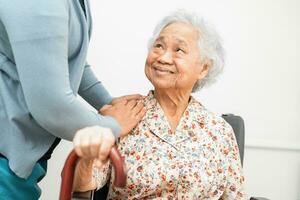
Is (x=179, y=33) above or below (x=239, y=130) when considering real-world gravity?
above

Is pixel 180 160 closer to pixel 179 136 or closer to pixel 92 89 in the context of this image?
pixel 179 136

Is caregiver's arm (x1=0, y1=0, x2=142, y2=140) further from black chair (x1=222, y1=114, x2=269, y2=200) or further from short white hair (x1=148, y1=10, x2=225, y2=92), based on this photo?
black chair (x1=222, y1=114, x2=269, y2=200)

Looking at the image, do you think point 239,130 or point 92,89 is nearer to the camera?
point 92,89

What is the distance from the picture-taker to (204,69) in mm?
1483

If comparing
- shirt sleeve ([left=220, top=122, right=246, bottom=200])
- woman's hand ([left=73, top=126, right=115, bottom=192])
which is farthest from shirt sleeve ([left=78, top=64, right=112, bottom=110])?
woman's hand ([left=73, top=126, right=115, bottom=192])

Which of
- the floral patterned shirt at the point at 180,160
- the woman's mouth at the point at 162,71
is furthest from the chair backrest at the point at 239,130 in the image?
the woman's mouth at the point at 162,71

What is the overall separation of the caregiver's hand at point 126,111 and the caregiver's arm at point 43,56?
0.36m

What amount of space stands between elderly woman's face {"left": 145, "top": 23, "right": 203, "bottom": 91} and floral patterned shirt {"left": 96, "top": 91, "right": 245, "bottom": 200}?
0.13 meters

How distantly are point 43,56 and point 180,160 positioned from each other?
2.18 feet

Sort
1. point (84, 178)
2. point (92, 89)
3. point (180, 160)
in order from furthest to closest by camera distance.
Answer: point (92, 89) < point (180, 160) < point (84, 178)

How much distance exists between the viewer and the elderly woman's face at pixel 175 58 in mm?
1393

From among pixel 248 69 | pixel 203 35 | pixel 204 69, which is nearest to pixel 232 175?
pixel 204 69

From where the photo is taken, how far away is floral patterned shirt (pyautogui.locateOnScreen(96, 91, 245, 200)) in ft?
4.47

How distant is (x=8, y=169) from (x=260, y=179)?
4.69ft
